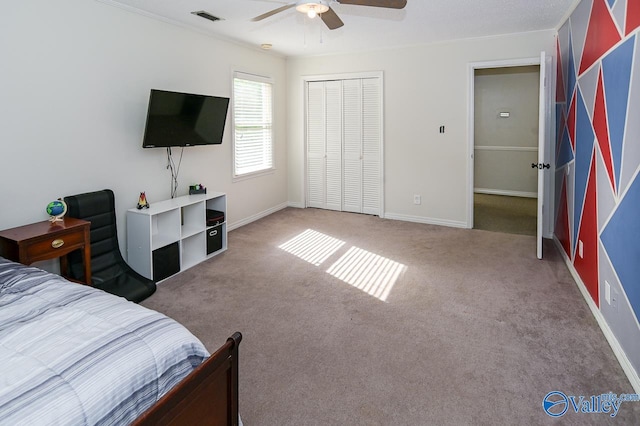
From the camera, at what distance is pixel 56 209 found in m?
2.94

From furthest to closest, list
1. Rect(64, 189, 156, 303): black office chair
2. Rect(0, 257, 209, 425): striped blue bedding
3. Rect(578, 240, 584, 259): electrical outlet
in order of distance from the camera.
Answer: Rect(578, 240, 584, 259): electrical outlet
Rect(64, 189, 156, 303): black office chair
Rect(0, 257, 209, 425): striped blue bedding

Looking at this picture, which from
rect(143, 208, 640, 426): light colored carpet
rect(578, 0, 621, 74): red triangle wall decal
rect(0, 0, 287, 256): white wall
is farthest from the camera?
rect(0, 0, 287, 256): white wall

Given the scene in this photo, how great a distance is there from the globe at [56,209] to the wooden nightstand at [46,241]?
0.06 metres

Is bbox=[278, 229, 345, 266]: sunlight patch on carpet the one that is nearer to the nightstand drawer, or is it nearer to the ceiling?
Result: the nightstand drawer

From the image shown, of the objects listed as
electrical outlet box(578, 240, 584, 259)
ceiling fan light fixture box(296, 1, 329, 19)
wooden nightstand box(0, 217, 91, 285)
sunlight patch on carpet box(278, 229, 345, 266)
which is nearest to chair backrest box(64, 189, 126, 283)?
wooden nightstand box(0, 217, 91, 285)

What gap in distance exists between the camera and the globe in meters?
2.93

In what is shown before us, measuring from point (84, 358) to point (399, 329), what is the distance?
6.66 ft

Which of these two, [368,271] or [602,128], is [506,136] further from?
[368,271]

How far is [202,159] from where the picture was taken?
187 inches

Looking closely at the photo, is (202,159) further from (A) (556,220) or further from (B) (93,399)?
(A) (556,220)

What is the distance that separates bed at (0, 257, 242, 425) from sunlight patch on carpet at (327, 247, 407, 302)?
6.76 feet

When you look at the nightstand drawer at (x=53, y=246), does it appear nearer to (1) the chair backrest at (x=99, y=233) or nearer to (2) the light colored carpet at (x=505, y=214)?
(1) the chair backrest at (x=99, y=233)

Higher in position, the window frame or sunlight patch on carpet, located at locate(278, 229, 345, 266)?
the window frame

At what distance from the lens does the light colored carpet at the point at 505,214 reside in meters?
5.42
